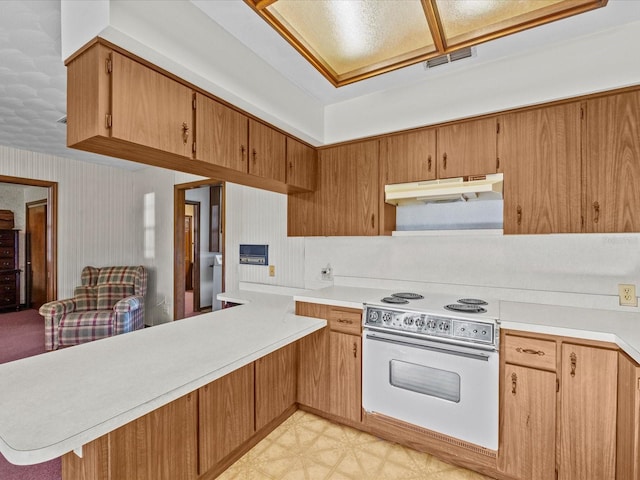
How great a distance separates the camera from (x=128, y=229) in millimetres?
5113

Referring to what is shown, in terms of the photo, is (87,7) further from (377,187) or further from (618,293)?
(618,293)

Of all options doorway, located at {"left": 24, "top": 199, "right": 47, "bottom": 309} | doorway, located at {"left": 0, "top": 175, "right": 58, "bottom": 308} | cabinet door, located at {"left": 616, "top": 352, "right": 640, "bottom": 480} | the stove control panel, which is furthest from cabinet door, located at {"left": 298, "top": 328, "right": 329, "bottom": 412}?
doorway, located at {"left": 24, "top": 199, "right": 47, "bottom": 309}

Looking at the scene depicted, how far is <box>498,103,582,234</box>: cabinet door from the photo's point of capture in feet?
6.19

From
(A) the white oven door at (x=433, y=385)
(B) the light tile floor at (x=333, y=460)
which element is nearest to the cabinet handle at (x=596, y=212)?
(A) the white oven door at (x=433, y=385)

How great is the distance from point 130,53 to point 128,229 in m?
4.39

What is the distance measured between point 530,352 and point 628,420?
16.7 inches

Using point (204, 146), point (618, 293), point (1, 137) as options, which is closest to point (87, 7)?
point (204, 146)

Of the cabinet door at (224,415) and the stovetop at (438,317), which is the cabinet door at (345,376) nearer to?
the stovetop at (438,317)

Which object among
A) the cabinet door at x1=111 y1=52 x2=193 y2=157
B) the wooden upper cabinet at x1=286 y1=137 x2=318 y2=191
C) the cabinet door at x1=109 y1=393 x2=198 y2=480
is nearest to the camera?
the cabinet door at x1=109 y1=393 x2=198 y2=480

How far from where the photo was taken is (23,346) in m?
3.93

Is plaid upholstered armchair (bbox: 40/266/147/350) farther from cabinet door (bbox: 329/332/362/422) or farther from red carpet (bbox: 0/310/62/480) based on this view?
cabinet door (bbox: 329/332/362/422)

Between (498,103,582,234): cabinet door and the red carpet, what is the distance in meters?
3.25

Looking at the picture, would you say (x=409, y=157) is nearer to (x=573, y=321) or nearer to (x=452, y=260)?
(x=452, y=260)

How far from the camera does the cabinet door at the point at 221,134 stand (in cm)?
176
